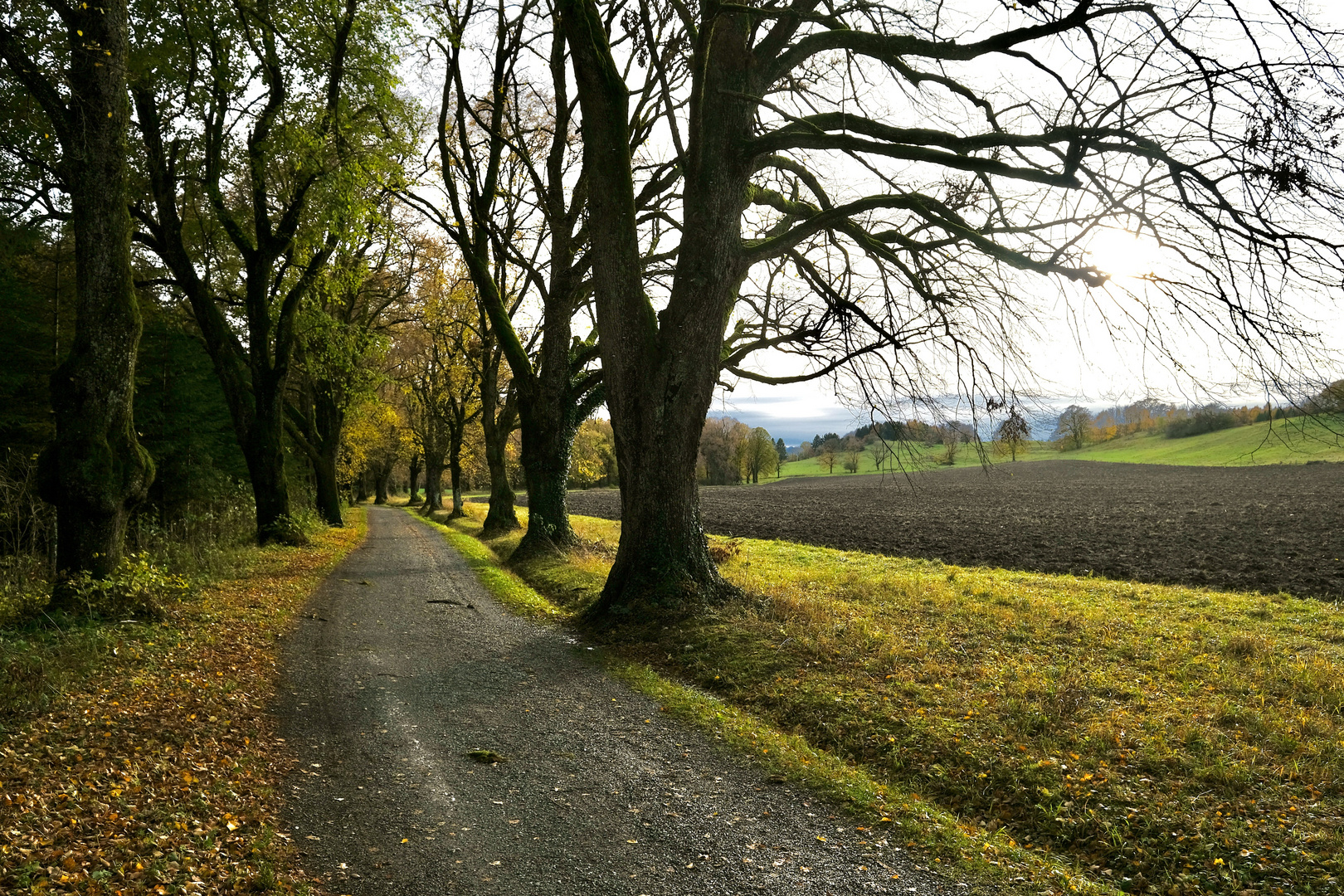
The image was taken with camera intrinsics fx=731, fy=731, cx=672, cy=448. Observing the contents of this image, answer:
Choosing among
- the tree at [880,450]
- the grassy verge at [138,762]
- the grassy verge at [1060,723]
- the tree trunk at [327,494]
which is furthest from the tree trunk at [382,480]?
the grassy verge at [1060,723]

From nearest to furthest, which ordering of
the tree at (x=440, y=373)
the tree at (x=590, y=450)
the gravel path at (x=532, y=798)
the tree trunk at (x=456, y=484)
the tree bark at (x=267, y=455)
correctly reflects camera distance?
the gravel path at (x=532, y=798) < the tree bark at (x=267, y=455) < the tree at (x=440, y=373) < the tree at (x=590, y=450) < the tree trunk at (x=456, y=484)

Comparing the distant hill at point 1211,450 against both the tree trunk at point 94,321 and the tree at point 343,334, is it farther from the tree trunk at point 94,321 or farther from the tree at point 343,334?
the tree at point 343,334

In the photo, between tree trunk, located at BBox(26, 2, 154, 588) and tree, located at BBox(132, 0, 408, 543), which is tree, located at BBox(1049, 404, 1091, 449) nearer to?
tree trunk, located at BBox(26, 2, 154, 588)

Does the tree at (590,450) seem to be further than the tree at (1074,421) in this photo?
Yes

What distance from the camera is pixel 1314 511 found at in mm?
26047

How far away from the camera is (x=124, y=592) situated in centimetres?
848

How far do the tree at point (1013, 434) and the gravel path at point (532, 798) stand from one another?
445 centimetres

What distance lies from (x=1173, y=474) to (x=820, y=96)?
54478 mm

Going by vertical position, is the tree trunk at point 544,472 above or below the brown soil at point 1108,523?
above

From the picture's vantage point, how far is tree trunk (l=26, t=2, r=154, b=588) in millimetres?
8438

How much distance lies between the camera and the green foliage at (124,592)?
8156 millimetres

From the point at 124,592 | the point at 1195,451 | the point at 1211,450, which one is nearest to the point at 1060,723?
the point at 124,592

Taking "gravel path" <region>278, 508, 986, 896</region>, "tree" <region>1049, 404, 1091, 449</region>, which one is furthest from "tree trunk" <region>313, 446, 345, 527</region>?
"tree" <region>1049, 404, 1091, 449</region>

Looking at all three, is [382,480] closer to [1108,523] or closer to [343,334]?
[343,334]
